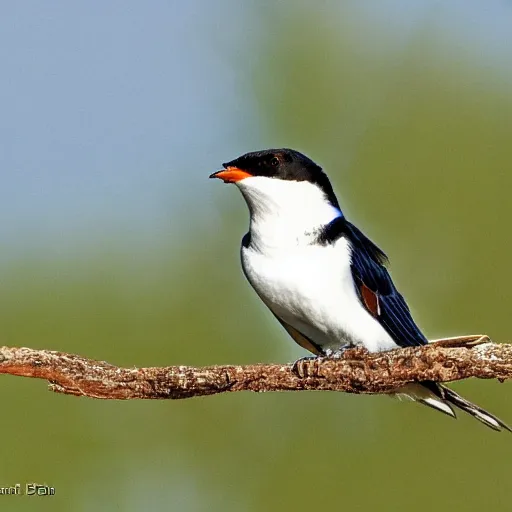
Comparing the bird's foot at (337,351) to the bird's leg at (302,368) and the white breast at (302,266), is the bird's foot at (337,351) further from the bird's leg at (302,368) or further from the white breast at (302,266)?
the bird's leg at (302,368)

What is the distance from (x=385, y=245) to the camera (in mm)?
10812

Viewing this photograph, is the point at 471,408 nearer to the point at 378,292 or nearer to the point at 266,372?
the point at 378,292

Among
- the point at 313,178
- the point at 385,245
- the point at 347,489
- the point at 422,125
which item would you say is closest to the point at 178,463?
the point at 347,489

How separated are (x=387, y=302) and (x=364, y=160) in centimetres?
603

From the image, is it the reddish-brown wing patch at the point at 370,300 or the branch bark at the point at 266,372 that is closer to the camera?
the branch bark at the point at 266,372

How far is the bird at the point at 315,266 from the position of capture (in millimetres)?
5801

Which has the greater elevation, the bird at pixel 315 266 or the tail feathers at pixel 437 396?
the bird at pixel 315 266

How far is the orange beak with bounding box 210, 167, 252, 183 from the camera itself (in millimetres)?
5855

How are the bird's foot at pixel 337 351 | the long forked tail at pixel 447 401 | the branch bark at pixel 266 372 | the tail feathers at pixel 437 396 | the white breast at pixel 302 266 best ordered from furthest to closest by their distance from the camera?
the tail feathers at pixel 437 396 < the long forked tail at pixel 447 401 < the white breast at pixel 302 266 < the bird's foot at pixel 337 351 < the branch bark at pixel 266 372

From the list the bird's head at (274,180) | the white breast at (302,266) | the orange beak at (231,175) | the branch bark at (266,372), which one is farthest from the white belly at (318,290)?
the branch bark at (266,372)

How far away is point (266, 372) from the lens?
506 centimetres

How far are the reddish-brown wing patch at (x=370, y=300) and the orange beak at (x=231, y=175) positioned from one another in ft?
2.76

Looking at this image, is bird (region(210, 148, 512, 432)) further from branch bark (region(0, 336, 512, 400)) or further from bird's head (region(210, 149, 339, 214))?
branch bark (region(0, 336, 512, 400))

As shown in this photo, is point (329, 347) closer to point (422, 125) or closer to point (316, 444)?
point (316, 444)
